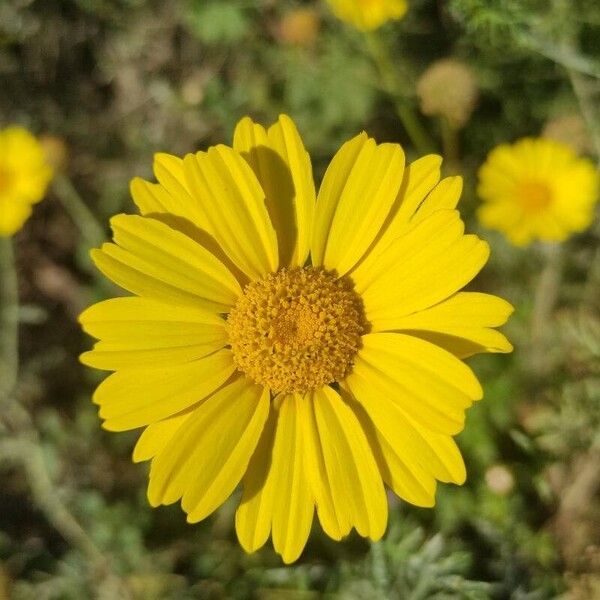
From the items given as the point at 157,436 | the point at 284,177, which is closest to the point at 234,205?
the point at 284,177

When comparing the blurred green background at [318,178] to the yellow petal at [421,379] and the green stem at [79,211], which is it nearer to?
the green stem at [79,211]

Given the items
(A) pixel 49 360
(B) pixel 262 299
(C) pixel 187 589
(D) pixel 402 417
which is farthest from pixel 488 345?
(A) pixel 49 360

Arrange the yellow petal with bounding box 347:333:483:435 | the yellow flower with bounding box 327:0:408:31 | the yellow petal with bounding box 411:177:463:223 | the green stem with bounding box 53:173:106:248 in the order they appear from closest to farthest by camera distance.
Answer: the yellow petal with bounding box 347:333:483:435 → the yellow petal with bounding box 411:177:463:223 → the yellow flower with bounding box 327:0:408:31 → the green stem with bounding box 53:173:106:248

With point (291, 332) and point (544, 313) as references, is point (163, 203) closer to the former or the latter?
point (291, 332)

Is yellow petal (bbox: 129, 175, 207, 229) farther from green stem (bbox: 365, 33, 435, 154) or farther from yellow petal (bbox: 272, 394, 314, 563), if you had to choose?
green stem (bbox: 365, 33, 435, 154)

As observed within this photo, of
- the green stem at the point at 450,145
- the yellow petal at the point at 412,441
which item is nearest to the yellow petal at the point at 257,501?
the yellow petal at the point at 412,441

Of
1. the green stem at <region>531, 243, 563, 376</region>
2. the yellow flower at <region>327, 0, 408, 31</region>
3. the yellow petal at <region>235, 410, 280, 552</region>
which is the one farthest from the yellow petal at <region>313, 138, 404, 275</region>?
the green stem at <region>531, 243, 563, 376</region>
